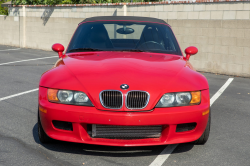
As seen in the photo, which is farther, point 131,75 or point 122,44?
point 122,44

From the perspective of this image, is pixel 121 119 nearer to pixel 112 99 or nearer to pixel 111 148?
pixel 112 99

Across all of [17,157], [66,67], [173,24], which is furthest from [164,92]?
[173,24]

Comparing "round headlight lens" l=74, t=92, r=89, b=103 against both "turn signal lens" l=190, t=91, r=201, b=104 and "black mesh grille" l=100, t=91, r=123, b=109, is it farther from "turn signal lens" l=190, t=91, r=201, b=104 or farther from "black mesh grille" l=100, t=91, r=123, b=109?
"turn signal lens" l=190, t=91, r=201, b=104

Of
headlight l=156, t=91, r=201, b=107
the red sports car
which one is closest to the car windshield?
the red sports car

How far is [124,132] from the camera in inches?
141

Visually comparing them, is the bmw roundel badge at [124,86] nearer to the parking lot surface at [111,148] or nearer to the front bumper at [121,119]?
the front bumper at [121,119]

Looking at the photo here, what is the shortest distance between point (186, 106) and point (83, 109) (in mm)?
1035

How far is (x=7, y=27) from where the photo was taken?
71.0ft

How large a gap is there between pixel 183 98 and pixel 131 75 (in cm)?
59

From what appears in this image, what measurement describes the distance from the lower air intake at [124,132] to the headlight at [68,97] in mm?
272

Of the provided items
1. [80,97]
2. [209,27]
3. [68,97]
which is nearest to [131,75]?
[80,97]

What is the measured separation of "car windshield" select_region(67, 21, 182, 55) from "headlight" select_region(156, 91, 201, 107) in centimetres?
135

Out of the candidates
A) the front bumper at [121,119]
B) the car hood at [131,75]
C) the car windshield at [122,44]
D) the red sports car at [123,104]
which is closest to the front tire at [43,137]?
the red sports car at [123,104]

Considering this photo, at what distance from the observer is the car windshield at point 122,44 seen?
4.96 m
